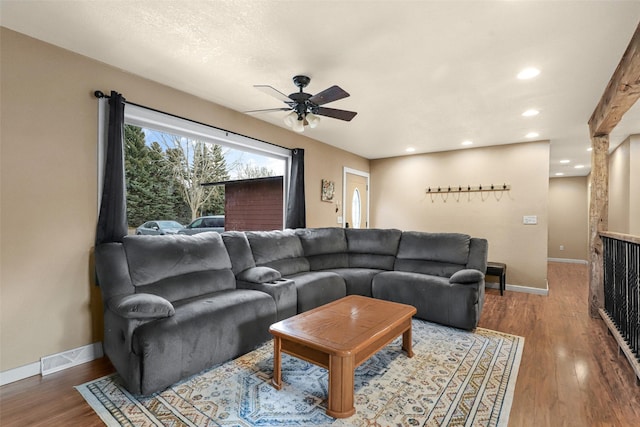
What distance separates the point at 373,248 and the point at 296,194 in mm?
1445

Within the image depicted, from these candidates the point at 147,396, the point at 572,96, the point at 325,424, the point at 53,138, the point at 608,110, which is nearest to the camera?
the point at 325,424

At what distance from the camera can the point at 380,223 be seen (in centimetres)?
693

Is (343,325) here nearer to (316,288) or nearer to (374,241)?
(316,288)

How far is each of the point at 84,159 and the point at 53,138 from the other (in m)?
0.25

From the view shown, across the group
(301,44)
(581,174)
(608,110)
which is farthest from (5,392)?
(581,174)

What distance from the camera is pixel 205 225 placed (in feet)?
12.7

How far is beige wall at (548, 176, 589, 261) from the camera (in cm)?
838

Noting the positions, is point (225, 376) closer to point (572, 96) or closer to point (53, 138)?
point (53, 138)

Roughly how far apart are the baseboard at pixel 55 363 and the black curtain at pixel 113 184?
91 centimetres

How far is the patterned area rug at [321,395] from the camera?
184 cm

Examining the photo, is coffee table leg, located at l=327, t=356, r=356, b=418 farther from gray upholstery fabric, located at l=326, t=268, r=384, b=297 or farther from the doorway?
the doorway

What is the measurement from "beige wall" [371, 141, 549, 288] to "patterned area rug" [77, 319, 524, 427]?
120 inches

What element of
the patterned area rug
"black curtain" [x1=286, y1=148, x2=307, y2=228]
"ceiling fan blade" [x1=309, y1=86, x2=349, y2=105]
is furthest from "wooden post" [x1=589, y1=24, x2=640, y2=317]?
"black curtain" [x1=286, y1=148, x2=307, y2=228]

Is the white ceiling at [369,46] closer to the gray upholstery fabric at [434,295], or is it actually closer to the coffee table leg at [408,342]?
the gray upholstery fabric at [434,295]
